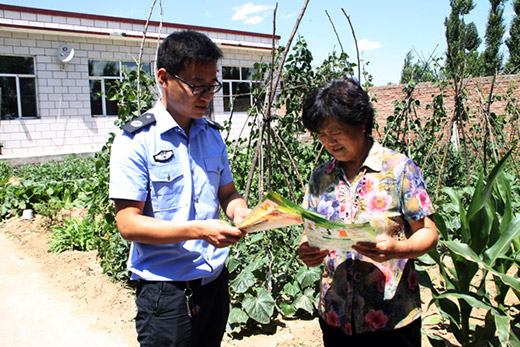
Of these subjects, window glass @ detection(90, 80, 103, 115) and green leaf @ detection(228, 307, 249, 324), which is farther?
window glass @ detection(90, 80, 103, 115)

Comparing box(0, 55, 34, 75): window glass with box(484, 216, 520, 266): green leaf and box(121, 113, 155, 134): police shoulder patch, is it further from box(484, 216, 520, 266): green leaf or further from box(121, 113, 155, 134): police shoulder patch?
box(484, 216, 520, 266): green leaf

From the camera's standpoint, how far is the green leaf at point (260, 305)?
286 centimetres

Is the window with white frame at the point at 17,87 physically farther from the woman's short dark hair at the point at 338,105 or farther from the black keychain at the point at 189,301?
the woman's short dark hair at the point at 338,105

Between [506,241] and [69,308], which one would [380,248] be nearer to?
[506,241]

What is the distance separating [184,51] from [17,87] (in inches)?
449

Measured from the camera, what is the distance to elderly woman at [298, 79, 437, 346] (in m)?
1.47

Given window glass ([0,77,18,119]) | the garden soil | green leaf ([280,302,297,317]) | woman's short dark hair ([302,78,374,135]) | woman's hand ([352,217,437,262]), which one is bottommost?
the garden soil

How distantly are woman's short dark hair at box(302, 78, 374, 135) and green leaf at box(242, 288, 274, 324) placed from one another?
1.67 metres

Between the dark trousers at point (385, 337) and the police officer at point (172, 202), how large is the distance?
486mm

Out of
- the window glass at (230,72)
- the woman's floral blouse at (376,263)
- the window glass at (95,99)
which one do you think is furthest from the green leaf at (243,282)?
the window glass at (230,72)

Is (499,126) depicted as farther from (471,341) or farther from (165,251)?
(165,251)

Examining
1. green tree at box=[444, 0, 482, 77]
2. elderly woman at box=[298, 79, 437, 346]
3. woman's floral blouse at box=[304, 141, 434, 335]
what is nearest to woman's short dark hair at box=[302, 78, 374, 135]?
elderly woman at box=[298, 79, 437, 346]

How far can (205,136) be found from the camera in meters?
1.70

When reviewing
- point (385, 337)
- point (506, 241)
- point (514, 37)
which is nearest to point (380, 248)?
point (385, 337)
